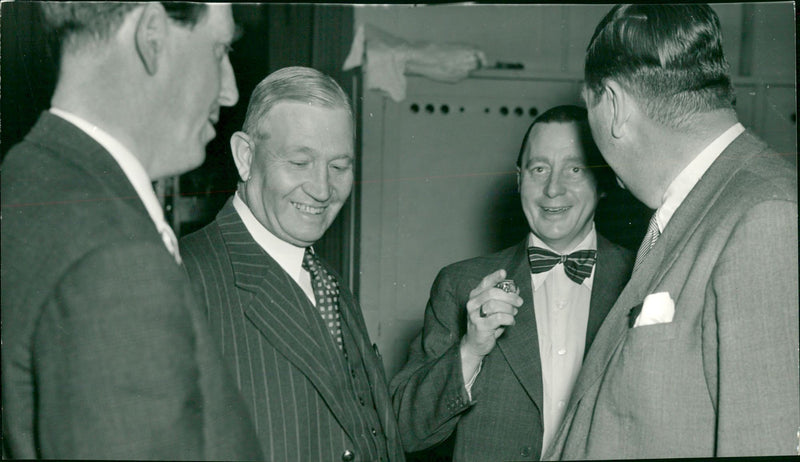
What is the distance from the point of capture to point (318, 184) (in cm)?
154

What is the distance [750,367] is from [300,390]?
75 cm

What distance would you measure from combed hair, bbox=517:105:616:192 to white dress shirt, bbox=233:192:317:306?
530mm

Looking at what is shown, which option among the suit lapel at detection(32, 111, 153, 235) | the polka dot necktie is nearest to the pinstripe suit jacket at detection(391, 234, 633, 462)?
the polka dot necktie

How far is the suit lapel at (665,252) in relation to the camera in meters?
1.37

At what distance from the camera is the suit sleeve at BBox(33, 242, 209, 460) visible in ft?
3.76

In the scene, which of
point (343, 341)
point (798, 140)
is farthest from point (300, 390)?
point (798, 140)

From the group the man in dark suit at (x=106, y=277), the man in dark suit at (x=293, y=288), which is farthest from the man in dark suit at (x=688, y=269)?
the man in dark suit at (x=106, y=277)

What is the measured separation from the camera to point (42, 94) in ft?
4.63

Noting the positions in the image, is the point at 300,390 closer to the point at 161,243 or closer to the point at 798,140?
the point at 161,243

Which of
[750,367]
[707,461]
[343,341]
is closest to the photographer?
[750,367]

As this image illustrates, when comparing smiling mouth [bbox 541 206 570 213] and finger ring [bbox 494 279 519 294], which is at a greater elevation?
smiling mouth [bbox 541 206 570 213]

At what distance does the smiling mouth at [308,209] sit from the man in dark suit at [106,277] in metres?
0.26

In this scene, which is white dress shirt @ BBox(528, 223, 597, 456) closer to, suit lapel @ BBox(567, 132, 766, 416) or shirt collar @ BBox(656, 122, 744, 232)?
suit lapel @ BBox(567, 132, 766, 416)

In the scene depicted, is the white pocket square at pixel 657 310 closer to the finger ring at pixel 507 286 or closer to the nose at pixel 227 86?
the finger ring at pixel 507 286
